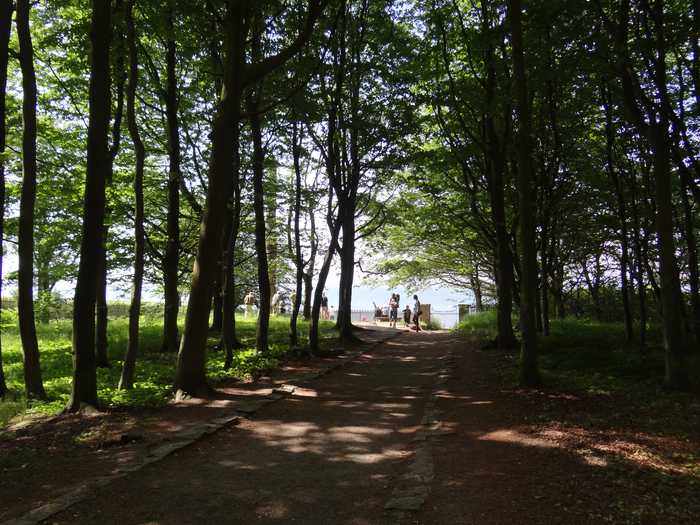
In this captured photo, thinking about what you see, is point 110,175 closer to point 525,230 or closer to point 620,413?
point 525,230

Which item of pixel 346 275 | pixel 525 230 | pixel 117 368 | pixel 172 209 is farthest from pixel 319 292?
pixel 525 230

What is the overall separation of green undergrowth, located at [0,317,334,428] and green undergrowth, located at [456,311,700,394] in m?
6.26

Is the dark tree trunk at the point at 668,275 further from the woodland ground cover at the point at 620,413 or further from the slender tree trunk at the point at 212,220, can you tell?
the slender tree trunk at the point at 212,220

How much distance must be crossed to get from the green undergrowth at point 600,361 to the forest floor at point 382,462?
0.83m

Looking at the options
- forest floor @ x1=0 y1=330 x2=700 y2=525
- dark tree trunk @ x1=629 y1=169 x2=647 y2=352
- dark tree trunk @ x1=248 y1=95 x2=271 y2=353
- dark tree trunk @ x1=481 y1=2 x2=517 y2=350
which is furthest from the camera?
dark tree trunk @ x1=248 y1=95 x2=271 y2=353

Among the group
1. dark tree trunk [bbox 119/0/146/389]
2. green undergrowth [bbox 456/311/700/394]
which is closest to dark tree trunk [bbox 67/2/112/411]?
dark tree trunk [bbox 119/0/146/389]

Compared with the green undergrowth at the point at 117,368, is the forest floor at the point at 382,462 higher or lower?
lower

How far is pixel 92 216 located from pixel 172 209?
619cm

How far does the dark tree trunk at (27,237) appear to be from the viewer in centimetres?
845

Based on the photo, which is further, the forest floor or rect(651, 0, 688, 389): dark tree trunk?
rect(651, 0, 688, 389): dark tree trunk

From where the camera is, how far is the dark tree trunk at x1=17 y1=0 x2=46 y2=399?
333 inches

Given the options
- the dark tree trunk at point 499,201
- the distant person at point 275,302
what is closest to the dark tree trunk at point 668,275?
the dark tree trunk at point 499,201

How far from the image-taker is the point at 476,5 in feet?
42.5

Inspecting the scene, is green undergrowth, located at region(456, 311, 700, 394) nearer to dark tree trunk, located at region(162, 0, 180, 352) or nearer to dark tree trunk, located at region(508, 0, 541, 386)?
dark tree trunk, located at region(508, 0, 541, 386)
